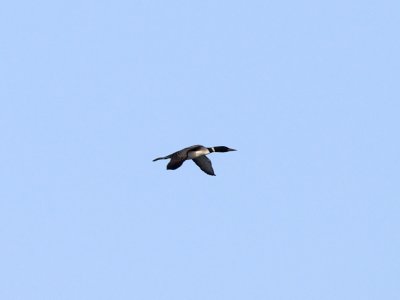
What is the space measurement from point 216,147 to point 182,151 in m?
7.44

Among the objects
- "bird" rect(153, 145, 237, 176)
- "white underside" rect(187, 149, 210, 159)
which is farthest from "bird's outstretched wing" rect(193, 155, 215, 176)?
"white underside" rect(187, 149, 210, 159)

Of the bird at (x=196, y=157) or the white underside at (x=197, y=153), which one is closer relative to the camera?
the bird at (x=196, y=157)

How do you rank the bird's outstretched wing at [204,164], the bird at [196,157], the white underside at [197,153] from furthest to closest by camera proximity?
the bird's outstretched wing at [204,164] < the white underside at [197,153] < the bird at [196,157]

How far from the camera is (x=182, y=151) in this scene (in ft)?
279

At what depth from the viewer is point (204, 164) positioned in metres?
90.7

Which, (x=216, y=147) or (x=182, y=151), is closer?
(x=182, y=151)

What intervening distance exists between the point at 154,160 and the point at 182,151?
255cm

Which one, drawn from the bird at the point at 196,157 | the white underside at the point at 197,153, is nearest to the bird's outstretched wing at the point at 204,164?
the bird at the point at 196,157

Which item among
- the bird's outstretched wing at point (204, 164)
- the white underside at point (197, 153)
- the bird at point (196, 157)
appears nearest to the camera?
the bird at point (196, 157)

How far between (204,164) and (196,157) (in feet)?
4.06

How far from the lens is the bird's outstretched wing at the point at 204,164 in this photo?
297ft

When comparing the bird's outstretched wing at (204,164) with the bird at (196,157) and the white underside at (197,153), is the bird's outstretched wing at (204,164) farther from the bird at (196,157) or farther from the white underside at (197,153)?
the white underside at (197,153)

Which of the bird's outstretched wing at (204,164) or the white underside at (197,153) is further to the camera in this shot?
the bird's outstretched wing at (204,164)

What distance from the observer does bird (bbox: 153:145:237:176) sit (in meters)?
81.6
